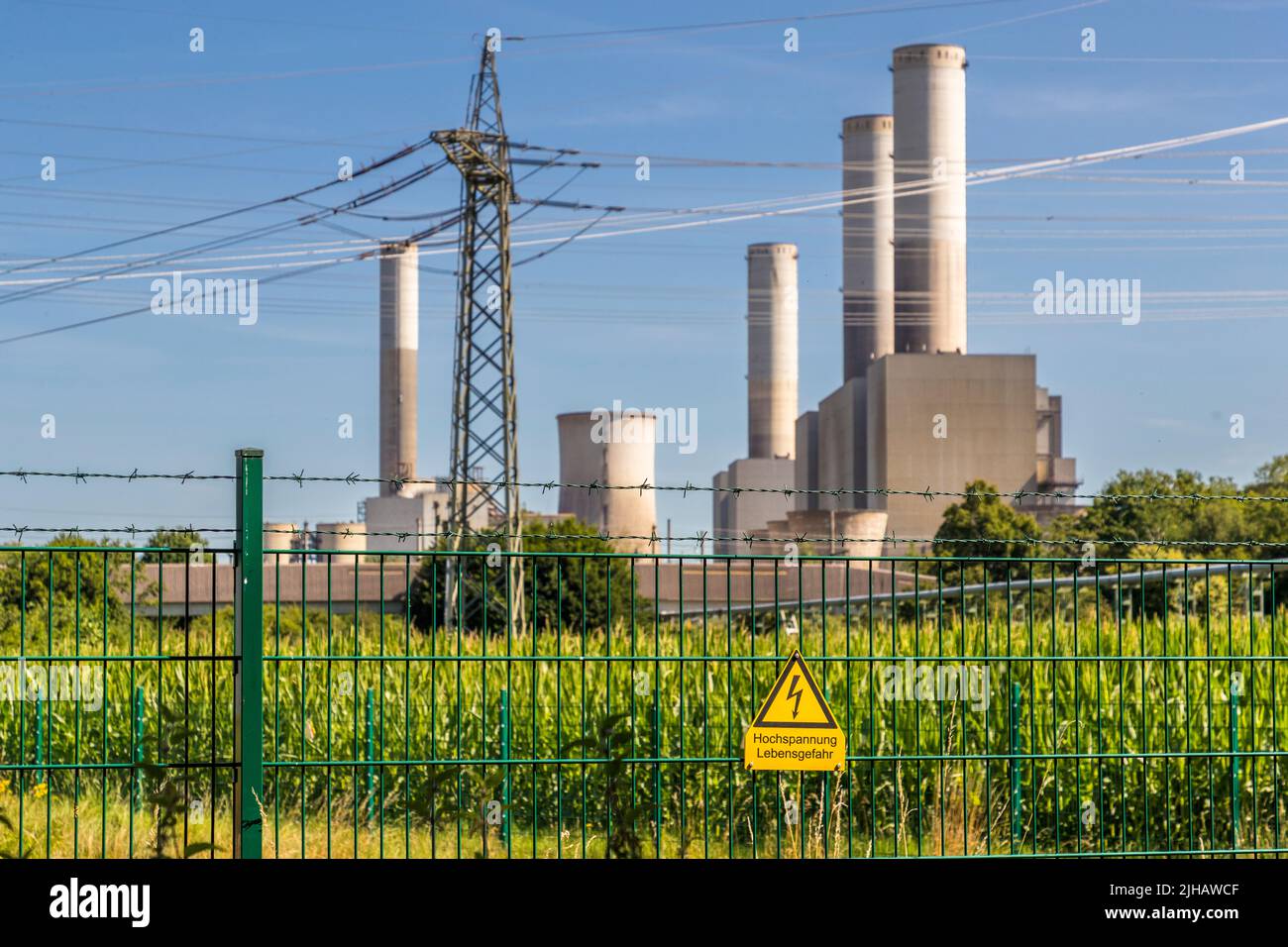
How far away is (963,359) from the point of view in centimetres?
5378

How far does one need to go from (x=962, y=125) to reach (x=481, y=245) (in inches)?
1302

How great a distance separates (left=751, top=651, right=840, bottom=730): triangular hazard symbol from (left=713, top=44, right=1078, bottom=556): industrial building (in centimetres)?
4492

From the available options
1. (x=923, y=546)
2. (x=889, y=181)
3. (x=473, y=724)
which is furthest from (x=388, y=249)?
(x=473, y=724)

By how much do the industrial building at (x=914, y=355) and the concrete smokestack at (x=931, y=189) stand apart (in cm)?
5

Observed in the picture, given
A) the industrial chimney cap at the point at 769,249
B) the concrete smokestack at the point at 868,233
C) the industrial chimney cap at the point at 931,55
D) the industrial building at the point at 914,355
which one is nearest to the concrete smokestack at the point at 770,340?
the industrial chimney cap at the point at 769,249

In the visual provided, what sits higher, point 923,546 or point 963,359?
point 963,359

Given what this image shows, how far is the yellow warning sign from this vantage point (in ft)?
14.8

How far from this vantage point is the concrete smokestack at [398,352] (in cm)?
5931

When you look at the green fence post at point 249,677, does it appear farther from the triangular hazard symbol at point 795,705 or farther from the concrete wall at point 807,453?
the concrete wall at point 807,453

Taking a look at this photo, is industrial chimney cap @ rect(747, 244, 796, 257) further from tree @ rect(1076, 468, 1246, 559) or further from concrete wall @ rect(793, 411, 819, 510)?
tree @ rect(1076, 468, 1246, 559)
